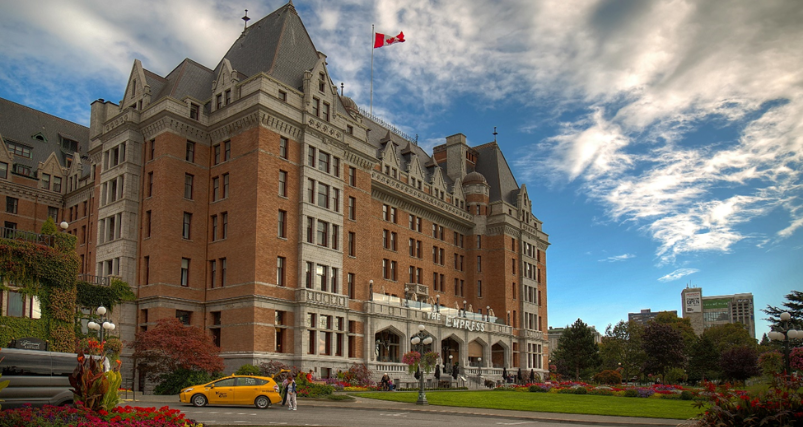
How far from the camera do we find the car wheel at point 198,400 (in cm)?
2967

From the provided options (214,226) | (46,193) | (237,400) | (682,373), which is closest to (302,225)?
(214,226)

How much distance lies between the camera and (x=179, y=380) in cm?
3769

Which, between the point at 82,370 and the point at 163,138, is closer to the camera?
the point at 82,370

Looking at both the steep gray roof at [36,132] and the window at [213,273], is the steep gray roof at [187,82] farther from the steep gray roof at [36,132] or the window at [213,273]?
the steep gray roof at [36,132]

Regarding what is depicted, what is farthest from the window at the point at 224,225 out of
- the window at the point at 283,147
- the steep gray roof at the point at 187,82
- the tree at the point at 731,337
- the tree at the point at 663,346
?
the tree at the point at 731,337

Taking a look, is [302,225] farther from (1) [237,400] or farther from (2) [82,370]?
(2) [82,370]

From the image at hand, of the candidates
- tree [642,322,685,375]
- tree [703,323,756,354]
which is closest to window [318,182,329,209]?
tree [642,322,685,375]

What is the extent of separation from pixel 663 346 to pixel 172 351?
6800cm

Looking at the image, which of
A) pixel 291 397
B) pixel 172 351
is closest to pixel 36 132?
pixel 172 351

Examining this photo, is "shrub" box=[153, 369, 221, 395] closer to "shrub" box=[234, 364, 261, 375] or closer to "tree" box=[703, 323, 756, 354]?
"shrub" box=[234, 364, 261, 375]

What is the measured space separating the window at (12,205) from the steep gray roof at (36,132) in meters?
3.82

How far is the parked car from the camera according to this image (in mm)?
18438

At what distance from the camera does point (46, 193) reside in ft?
201

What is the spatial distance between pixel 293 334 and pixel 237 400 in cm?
1563
